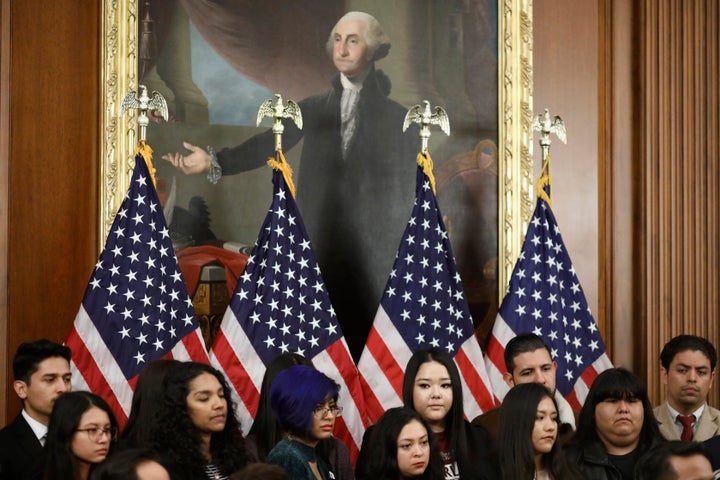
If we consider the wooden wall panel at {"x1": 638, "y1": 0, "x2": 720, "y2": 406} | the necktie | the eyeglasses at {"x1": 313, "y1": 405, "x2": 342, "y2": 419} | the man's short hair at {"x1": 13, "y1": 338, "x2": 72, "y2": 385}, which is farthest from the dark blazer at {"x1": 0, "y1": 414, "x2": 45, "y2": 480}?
the wooden wall panel at {"x1": 638, "y1": 0, "x2": 720, "y2": 406}

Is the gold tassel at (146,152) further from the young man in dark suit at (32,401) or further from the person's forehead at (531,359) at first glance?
the person's forehead at (531,359)

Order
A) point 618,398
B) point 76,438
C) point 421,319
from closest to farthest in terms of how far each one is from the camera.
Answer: point 76,438 → point 618,398 → point 421,319

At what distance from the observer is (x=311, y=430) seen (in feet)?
15.6

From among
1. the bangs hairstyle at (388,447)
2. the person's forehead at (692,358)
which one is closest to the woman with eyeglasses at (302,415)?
the bangs hairstyle at (388,447)

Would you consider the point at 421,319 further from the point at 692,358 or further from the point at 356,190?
the point at 692,358

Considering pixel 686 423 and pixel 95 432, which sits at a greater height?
pixel 95 432

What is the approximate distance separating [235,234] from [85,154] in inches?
40.1

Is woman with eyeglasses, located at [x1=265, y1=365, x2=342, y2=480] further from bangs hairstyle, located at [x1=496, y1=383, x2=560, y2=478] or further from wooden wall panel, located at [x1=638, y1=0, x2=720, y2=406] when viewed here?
wooden wall panel, located at [x1=638, y1=0, x2=720, y2=406]

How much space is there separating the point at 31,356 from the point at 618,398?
9.16ft

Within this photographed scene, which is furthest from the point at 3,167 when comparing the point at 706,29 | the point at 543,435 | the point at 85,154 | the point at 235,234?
the point at 706,29

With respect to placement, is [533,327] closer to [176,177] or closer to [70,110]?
[176,177]

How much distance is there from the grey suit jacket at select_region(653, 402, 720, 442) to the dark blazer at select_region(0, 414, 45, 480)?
3.13m

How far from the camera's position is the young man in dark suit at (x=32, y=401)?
508 centimetres

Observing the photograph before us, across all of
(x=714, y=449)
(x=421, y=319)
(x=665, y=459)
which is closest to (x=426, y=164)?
(x=421, y=319)
